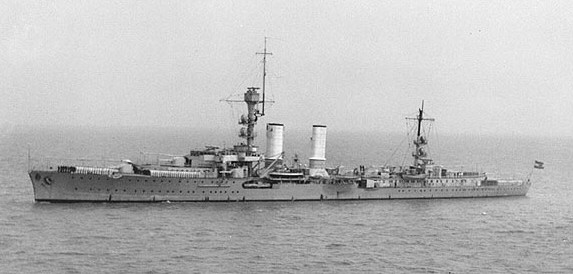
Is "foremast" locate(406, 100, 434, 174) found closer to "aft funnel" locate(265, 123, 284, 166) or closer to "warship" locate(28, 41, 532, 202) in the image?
"warship" locate(28, 41, 532, 202)

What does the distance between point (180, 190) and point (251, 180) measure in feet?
16.6

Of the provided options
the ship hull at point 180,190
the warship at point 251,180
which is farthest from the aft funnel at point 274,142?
the ship hull at point 180,190

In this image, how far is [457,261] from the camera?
95.1 ft

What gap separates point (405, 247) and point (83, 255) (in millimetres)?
15651

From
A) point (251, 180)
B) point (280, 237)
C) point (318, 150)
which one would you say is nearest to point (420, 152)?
point (318, 150)

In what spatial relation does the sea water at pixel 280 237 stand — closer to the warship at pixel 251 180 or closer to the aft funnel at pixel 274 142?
the warship at pixel 251 180

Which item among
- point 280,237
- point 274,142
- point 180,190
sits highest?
point 274,142

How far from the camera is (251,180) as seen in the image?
43094 mm

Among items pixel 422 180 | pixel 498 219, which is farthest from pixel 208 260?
pixel 422 180

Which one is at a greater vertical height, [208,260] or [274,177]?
[274,177]

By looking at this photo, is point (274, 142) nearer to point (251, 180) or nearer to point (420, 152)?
point (251, 180)

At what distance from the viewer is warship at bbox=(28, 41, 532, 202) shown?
1550 inches

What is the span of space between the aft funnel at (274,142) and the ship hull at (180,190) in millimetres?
3304

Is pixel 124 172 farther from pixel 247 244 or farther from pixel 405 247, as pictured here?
pixel 405 247
